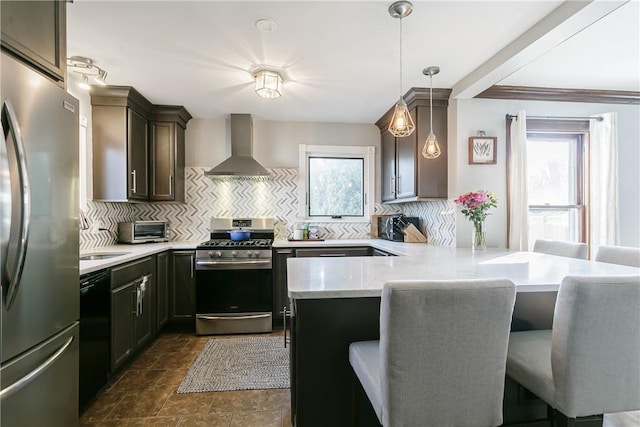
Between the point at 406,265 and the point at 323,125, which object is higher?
the point at 323,125

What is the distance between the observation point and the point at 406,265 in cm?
188

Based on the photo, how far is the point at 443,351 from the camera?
3.29ft

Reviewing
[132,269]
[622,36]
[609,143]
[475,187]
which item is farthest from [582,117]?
[132,269]

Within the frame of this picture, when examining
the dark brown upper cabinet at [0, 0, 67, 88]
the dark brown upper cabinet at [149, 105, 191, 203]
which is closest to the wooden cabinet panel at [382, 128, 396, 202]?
the dark brown upper cabinet at [149, 105, 191, 203]

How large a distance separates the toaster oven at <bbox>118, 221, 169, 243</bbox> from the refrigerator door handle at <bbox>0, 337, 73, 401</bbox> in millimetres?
2024

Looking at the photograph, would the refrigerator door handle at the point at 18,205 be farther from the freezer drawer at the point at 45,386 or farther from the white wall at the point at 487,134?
the white wall at the point at 487,134

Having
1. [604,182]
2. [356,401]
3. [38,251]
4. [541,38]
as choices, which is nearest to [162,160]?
[38,251]

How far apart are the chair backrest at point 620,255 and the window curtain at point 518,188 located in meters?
0.66

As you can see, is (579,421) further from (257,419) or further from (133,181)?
(133,181)

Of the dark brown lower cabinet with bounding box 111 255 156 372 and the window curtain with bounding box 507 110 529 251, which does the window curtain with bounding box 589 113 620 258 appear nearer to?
the window curtain with bounding box 507 110 529 251

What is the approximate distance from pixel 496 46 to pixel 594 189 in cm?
203

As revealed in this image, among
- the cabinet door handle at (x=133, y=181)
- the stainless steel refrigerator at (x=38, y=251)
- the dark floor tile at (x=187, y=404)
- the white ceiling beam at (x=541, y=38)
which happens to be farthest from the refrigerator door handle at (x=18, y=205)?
the white ceiling beam at (x=541, y=38)

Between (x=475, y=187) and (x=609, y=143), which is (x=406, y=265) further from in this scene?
(x=609, y=143)

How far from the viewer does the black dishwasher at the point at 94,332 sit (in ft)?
5.93
